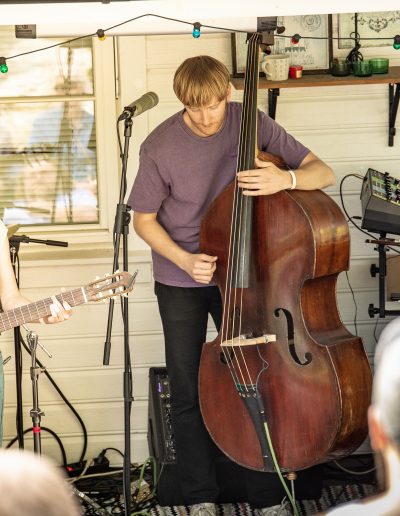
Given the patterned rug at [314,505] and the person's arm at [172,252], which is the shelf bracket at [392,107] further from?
the patterned rug at [314,505]

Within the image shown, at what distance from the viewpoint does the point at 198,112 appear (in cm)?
304

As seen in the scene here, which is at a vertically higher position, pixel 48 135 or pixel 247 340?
pixel 48 135

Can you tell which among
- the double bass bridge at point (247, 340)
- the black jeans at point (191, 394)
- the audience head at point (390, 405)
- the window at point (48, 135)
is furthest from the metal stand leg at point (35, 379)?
the audience head at point (390, 405)

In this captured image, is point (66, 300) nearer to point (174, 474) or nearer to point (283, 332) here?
point (283, 332)

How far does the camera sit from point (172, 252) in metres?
3.18

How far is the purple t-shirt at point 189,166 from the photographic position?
3.21 metres

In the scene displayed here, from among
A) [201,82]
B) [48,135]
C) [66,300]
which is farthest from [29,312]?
[48,135]

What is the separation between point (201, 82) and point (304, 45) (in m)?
1.09

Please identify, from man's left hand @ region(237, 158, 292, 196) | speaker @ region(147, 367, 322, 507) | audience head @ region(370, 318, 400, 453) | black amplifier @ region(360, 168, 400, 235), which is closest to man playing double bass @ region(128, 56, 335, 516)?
man's left hand @ region(237, 158, 292, 196)

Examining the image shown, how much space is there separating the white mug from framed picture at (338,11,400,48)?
32 centimetres

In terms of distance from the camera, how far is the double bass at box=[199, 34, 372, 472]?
2949 millimetres

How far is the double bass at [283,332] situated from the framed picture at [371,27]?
94cm

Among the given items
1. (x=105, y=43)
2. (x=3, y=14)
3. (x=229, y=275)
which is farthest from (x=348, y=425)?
(x=105, y=43)

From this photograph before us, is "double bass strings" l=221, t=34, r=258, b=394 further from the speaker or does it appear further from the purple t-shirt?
the speaker
